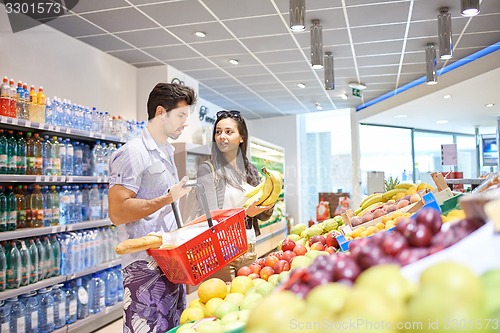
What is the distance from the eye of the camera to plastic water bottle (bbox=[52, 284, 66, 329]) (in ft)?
13.4

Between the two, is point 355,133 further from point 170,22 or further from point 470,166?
point 170,22

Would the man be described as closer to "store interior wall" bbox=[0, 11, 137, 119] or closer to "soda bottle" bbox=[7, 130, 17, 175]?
"soda bottle" bbox=[7, 130, 17, 175]

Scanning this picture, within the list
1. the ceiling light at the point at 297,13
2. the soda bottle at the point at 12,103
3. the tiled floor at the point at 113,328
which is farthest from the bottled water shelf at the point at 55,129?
the ceiling light at the point at 297,13

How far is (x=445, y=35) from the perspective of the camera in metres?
4.86

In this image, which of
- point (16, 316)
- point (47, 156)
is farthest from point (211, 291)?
point (47, 156)

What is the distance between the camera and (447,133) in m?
14.0

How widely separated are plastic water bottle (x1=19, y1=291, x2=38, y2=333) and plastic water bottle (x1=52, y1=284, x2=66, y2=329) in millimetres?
229

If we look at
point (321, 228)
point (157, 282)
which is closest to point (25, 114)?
point (157, 282)

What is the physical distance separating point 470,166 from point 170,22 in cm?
1245

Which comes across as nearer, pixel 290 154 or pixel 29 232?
pixel 29 232

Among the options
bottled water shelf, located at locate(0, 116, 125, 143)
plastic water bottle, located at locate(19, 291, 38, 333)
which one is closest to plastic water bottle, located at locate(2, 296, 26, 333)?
plastic water bottle, located at locate(19, 291, 38, 333)

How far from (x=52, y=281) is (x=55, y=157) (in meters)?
1.14

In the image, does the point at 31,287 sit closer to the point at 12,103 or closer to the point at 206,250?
the point at 12,103

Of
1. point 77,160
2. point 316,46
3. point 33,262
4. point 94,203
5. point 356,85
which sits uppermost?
point 356,85
